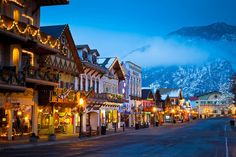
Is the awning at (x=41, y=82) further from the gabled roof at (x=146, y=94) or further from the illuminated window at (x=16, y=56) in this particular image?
the gabled roof at (x=146, y=94)

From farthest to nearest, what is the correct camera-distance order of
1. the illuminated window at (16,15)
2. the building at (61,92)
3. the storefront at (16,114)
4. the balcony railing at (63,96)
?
the building at (61,92) < the balcony railing at (63,96) < the illuminated window at (16,15) < the storefront at (16,114)

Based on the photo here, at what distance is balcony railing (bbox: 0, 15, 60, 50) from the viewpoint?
31.1 m

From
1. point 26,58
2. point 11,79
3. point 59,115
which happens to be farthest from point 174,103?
point 11,79

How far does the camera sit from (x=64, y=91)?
1768 inches

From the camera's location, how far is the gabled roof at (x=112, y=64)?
66375 millimetres

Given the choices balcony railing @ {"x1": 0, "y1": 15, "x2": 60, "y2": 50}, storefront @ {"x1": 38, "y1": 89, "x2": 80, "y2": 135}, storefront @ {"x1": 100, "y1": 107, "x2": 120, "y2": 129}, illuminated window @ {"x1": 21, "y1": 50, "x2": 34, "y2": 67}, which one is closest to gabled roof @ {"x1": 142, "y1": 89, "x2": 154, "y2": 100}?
storefront @ {"x1": 100, "y1": 107, "x2": 120, "y2": 129}

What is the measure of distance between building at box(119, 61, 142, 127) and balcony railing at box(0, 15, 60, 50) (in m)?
36.3

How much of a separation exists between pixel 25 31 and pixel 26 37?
51cm

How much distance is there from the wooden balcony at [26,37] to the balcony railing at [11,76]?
8.29 ft

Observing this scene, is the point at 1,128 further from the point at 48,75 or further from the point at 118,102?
the point at 118,102

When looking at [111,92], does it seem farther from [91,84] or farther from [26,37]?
[26,37]

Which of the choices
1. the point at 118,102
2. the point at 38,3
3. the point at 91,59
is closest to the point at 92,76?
the point at 91,59

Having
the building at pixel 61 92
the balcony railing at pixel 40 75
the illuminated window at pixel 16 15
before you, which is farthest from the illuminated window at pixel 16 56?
the building at pixel 61 92

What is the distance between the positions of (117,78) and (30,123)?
109 ft
